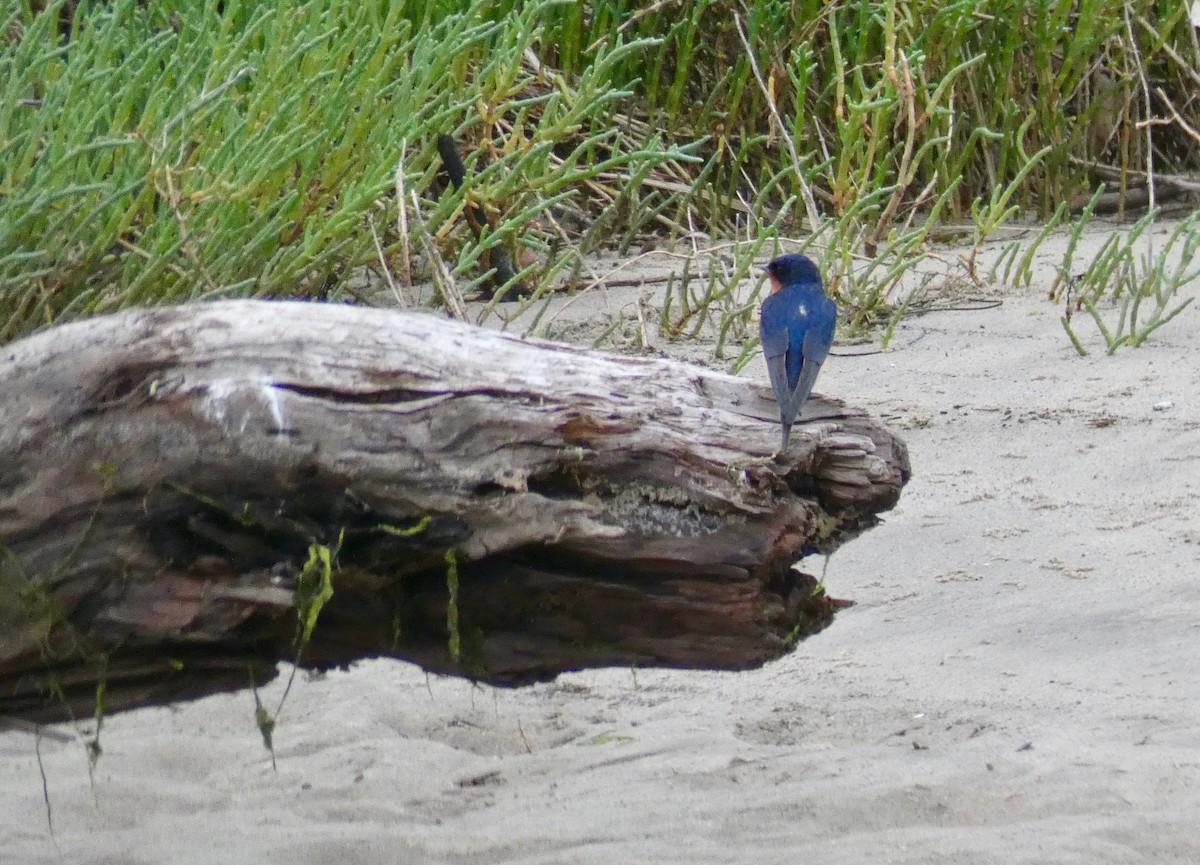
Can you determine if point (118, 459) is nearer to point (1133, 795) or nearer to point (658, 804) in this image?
point (658, 804)

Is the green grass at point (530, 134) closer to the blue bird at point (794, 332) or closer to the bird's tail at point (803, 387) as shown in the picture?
the blue bird at point (794, 332)

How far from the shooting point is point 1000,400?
3525 mm

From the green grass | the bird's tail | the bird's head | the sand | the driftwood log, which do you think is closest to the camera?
the driftwood log

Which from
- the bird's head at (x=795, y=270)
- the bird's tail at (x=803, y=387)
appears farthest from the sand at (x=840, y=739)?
the bird's tail at (x=803, y=387)

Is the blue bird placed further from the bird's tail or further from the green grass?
the green grass

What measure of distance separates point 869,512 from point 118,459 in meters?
0.96

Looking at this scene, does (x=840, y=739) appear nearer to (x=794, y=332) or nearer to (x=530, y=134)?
(x=794, y=332)

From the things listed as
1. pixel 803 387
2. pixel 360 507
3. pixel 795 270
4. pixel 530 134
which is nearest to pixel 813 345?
pixel 803 387

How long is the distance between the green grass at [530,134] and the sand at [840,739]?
2.83ft

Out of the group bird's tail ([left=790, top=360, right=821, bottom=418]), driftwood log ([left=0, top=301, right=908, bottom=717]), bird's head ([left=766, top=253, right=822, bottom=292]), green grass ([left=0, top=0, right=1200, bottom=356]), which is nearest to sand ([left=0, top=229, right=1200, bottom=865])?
driftwood log ([left=0, top=301, right=908, bottom=717])

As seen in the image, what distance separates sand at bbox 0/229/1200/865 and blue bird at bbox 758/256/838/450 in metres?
0.55

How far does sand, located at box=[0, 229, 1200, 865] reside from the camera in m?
2.14

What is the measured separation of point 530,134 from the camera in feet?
17.1

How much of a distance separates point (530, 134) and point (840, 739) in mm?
3286
